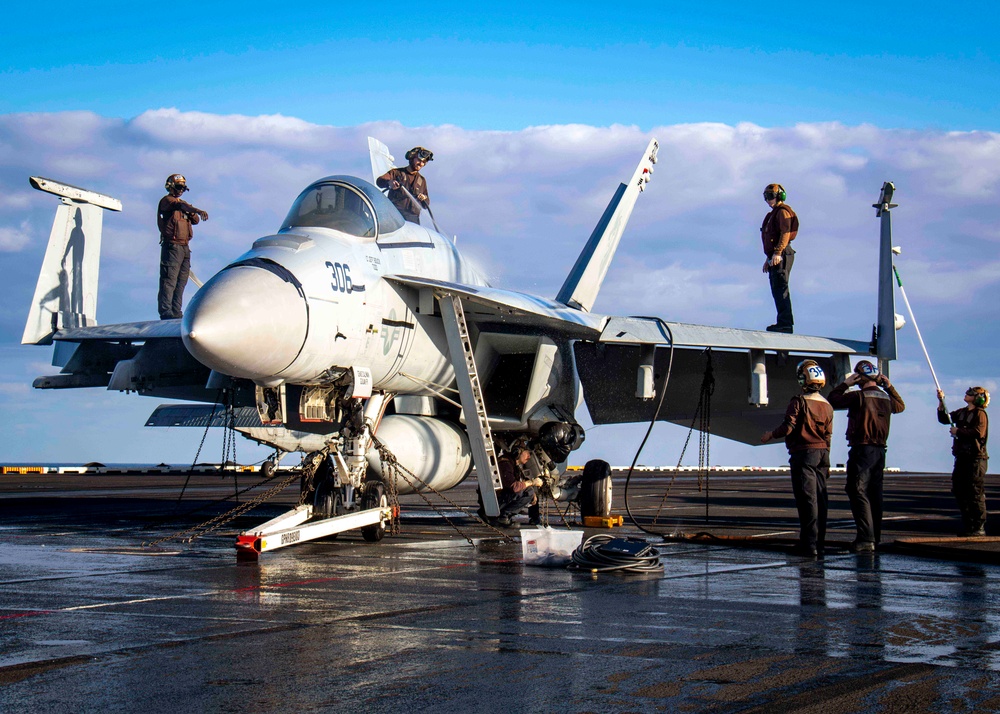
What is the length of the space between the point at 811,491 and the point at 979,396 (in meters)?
3.59

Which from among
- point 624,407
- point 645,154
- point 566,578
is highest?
point 645,154

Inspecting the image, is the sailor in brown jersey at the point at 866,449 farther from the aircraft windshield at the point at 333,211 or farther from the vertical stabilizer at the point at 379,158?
the vertical stabilizer at the point at 379,158

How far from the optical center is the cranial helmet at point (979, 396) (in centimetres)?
1252

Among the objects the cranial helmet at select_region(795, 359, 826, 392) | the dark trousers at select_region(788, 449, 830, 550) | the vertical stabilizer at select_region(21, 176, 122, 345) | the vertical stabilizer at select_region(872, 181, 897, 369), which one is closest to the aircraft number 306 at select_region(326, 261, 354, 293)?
the cranial helmet at select_region(795, 359, 826, 392)

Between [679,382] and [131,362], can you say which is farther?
[679,382]

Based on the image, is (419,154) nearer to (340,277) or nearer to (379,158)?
(379,158)

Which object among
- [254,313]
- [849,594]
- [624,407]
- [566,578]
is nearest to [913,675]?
[849,594]

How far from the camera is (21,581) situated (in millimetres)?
7418

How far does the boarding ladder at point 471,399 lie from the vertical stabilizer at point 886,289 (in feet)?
22.7

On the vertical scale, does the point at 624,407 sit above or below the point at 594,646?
above

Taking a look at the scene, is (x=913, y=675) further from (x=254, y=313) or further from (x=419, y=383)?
→ (x=419, y=383)

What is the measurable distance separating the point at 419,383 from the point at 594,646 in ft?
26.7

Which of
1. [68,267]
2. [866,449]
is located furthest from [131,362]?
[866,449]

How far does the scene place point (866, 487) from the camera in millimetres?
10734
